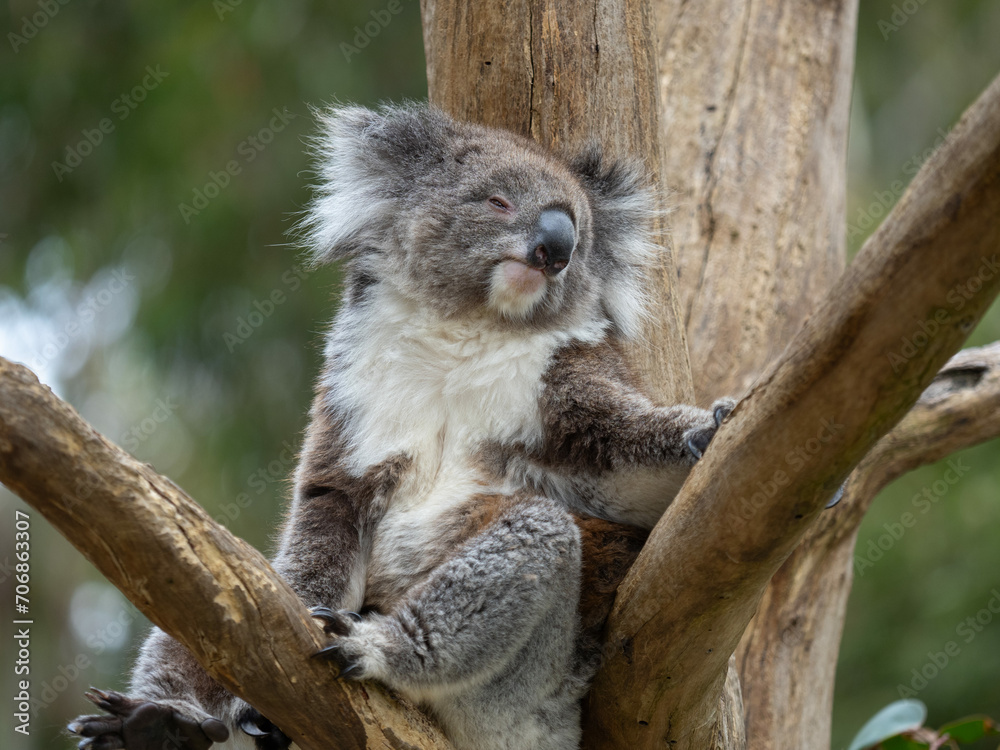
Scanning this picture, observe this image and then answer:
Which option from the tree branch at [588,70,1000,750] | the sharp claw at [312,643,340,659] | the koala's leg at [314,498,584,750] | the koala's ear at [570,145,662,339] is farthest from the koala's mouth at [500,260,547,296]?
the sharp claw at [312,643,340,659]

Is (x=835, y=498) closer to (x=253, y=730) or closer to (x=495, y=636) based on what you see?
(x=495, y=636)

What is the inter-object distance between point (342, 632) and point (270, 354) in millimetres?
7053

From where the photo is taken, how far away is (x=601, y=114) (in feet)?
12.6

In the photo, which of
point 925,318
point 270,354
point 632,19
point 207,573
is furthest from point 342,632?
point 270,354

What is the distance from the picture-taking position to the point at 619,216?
3.71m

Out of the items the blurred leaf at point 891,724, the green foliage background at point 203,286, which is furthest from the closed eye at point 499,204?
the green foliage background at point 203,286

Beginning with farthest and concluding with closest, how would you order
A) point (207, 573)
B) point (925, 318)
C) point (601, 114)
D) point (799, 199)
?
point (799, 199) → point (601, 114) → point (207, 573) → point (925, 318)

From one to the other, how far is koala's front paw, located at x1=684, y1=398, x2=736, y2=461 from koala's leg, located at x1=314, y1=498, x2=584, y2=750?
1.43 feet

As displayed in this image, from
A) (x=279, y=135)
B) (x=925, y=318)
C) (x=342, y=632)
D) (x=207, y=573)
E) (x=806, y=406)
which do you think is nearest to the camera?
(x=925, y=318)

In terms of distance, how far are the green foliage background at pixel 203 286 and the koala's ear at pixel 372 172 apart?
4.90 meters

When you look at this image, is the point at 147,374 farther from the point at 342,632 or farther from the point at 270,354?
the point at 342,632

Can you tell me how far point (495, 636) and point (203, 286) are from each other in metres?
7.21

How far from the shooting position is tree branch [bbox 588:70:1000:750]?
1.79m

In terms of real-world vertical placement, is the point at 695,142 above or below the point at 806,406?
above
